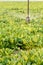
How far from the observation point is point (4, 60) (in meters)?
8.25

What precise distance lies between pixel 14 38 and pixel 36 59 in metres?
4.18

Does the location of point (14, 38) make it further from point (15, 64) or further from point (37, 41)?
point (15, 64)

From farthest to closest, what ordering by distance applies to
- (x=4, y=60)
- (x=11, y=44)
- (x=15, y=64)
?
(x=11, y=44) → (x=4, y=60) → (x=15, y=64)

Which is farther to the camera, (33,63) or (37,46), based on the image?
(37,46)

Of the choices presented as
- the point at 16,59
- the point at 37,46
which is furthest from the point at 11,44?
the point at 16,59

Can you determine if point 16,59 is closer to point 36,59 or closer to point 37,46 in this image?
point 36,59

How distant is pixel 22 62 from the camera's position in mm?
7844

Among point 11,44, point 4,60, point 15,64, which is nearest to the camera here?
point 15,64

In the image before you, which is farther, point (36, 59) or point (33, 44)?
point (33, 44)

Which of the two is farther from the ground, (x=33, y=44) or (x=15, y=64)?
(x=15, y=64)

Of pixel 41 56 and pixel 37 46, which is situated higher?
pixel 41 56

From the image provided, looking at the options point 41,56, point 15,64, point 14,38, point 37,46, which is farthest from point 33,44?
point 15,64

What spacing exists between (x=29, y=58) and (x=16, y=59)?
1.45 ft

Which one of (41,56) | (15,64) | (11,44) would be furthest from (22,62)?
(11,44)
